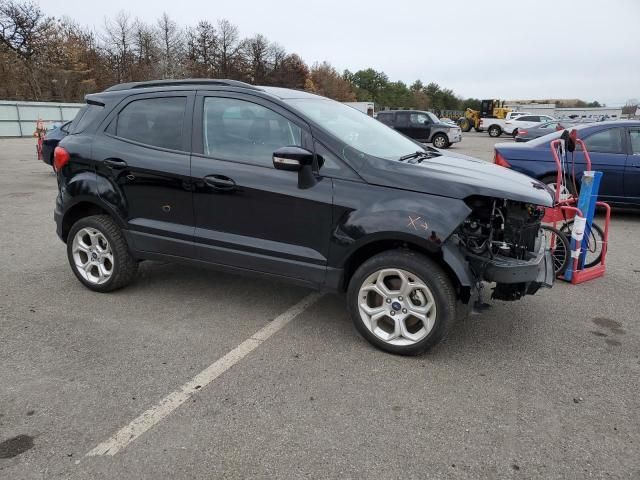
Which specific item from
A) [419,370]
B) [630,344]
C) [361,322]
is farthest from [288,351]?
[630,344]

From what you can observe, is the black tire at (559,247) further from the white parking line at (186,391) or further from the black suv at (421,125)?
the black suv at (421,125)

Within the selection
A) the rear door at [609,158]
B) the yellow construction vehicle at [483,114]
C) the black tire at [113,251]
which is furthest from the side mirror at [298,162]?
the yellow construction vehicle at [483,114]

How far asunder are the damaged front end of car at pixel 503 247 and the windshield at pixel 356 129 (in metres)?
0.80

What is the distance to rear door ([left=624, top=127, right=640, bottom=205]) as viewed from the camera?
747 cm

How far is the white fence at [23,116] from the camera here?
26.8 meters

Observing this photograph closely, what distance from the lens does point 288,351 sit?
3.54 meters

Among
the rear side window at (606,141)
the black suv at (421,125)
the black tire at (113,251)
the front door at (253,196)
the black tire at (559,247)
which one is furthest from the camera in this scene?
the black suv at (421,125)

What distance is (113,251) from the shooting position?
14.4ft

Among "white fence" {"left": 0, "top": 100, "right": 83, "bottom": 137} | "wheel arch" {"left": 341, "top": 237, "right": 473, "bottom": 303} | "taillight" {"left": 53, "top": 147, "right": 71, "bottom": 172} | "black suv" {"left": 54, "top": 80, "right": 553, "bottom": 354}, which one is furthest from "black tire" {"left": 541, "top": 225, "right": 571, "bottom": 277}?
"white fence" {"left": 0, "top": 100, "right": 83, "bottom": 137}

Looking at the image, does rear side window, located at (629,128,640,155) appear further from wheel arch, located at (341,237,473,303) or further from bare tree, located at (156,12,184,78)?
bare tree, located at (156,12,184,78)

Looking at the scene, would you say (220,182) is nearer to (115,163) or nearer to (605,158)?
(115,163)

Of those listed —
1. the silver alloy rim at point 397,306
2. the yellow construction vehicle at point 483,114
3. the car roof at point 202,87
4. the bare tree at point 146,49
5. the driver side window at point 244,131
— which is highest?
the bare tree at point 146,49

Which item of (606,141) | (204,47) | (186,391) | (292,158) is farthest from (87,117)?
(204,47)

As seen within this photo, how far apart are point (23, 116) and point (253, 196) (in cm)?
2949
